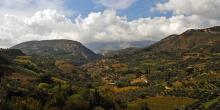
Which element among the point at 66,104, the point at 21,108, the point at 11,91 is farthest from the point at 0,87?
the point at 66,104

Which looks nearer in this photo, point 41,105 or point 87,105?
point 41,105

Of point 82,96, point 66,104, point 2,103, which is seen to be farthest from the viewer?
point 82,96

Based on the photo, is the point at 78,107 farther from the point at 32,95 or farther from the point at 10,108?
the point at 10,108

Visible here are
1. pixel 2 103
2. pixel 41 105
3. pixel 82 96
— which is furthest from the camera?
pixel 82 96

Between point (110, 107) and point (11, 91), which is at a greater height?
point (11, 91)

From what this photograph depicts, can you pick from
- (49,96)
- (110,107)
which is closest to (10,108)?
(49,96)

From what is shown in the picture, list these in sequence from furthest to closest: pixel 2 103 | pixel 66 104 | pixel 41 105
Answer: pixel 66 104, pixel 41 105, pixel 2 103

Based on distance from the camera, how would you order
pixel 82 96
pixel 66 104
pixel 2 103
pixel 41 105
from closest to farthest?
pixel 2 103 → pixel 41 105 → pixel 66 104 → pixel 82 96

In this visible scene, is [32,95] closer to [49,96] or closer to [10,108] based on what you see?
[49,96]

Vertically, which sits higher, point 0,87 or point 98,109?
point 0,87
